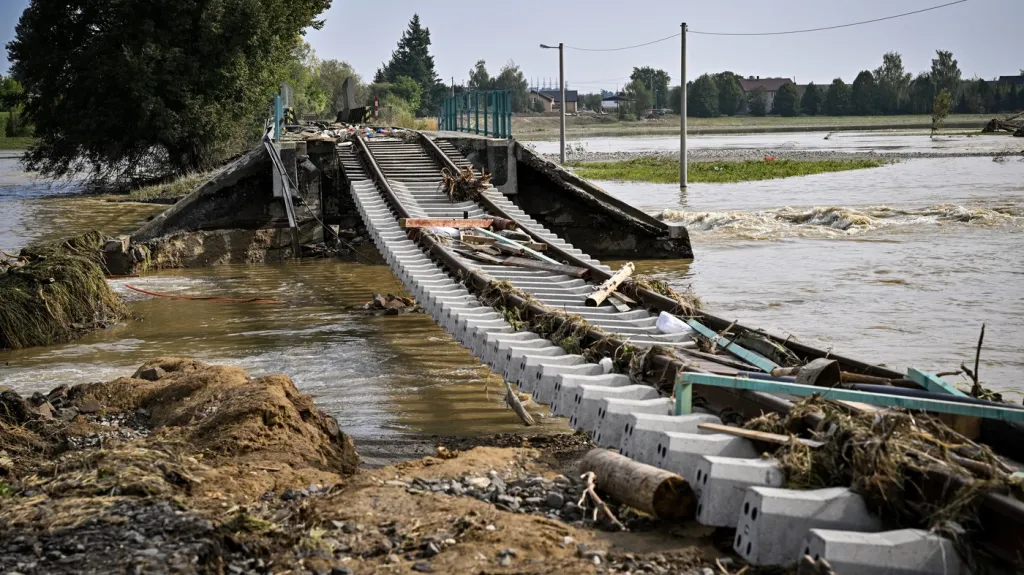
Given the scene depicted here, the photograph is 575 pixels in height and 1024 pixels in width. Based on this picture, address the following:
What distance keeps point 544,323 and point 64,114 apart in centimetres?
3084

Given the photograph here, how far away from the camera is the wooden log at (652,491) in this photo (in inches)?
181

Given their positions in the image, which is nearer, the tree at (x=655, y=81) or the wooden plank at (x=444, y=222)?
the wooden plank at (x=444, y=222)

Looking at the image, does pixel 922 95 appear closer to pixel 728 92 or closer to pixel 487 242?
pixel 728 92

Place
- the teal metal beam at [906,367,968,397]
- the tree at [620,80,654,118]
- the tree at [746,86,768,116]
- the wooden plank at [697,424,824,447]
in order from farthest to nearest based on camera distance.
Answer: the tree at [620,80,654,118] → the tree at [746,86,768,116] → the teal metal beam at [906,367,968,397] → the wooden plank at [697,424,824,447]

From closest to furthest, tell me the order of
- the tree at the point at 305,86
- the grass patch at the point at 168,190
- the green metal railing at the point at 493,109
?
the green metal railing at the point at 493,109 → the grass patch at the point at 168,190 → the tree at the point at 305,86

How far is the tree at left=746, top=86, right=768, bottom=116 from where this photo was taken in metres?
136

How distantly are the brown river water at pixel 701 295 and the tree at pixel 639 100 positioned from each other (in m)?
116

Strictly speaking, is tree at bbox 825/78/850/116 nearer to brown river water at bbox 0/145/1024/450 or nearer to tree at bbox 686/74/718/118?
tree at bbox 686/74/718/118

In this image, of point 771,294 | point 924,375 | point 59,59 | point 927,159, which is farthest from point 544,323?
point 927,159

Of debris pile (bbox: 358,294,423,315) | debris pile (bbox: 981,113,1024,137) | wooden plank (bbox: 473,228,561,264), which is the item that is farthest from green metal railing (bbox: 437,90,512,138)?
debris pile (bbox: 981,113,1024,137)

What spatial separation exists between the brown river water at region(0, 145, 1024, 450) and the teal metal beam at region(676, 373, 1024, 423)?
8.41 feet

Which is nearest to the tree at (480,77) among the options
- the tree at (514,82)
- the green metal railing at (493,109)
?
the tree at (514,82)

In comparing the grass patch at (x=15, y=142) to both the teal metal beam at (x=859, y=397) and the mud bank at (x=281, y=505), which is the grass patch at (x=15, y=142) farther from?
the teal metal beam at (x=859, y=397)

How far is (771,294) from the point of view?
14.4 m
